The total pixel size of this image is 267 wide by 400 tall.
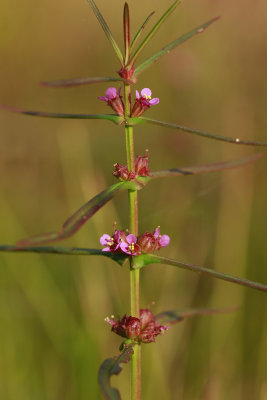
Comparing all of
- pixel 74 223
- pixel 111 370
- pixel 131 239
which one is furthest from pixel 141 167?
pixel 111 370

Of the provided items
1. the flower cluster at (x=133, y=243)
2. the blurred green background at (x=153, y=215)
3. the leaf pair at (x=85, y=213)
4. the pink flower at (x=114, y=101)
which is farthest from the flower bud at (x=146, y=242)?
the blurred green background at (x=153, y=215)

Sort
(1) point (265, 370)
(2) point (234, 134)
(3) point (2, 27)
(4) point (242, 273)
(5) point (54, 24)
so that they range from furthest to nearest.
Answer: (5) point (54, 24) → (3) point (2, 27) → (2) point (234, 134) → (4) point (242, 273) → (1) point (265, 370)

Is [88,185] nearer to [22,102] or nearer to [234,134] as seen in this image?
[234,134]

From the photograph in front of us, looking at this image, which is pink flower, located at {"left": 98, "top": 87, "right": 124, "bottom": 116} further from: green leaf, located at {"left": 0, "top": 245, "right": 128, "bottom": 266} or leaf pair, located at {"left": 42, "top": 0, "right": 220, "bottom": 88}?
green leaf, located at {"left": 0, "top": 245, "right": 128, "bottom": 266}

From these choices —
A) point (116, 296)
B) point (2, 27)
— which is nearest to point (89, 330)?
point (116, 296)

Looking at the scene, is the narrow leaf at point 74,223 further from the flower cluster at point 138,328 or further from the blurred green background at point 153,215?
the blurred green background at point 153,215
